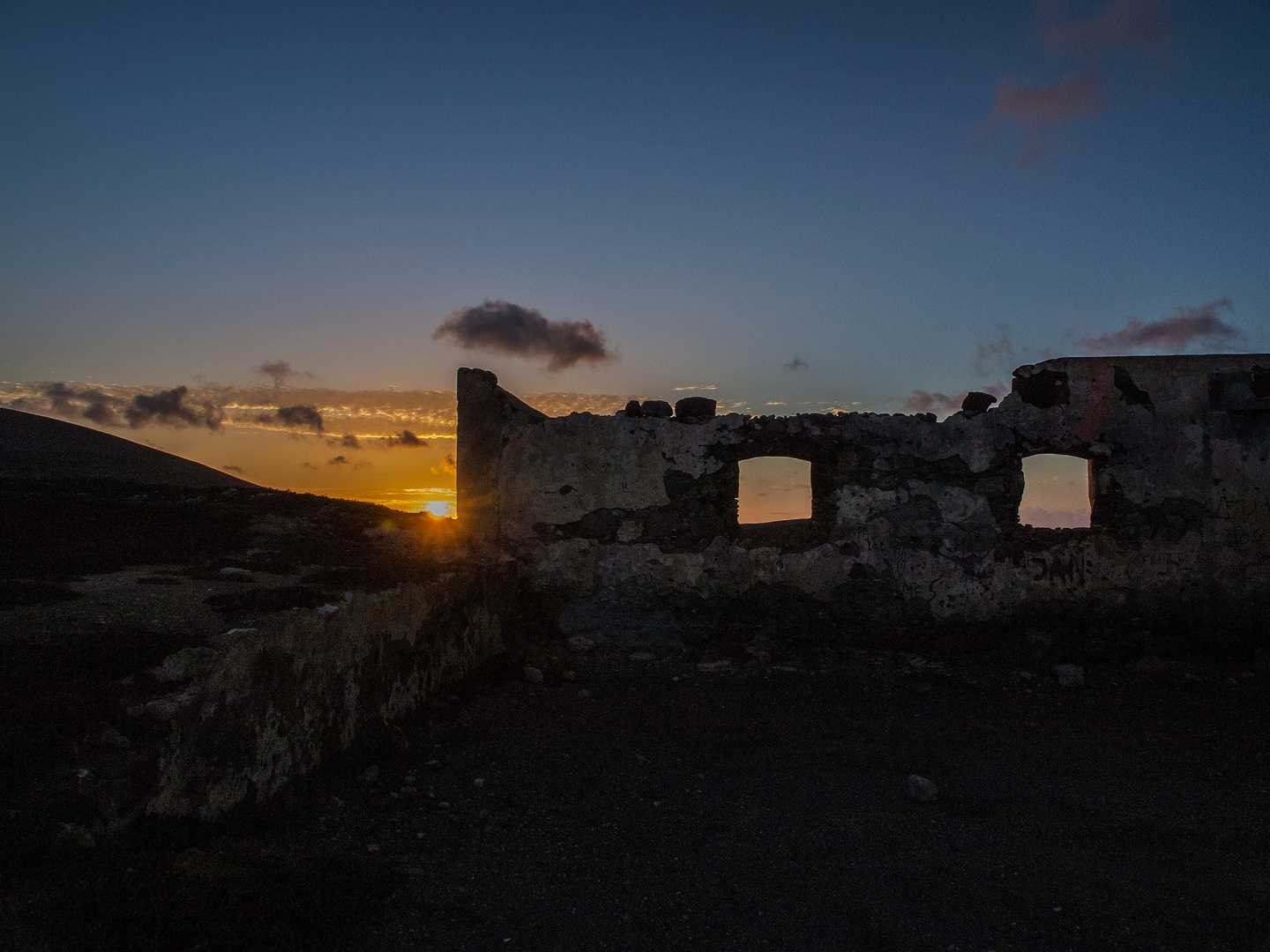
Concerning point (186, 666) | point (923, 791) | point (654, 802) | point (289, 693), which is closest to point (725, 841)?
point (654, 802)

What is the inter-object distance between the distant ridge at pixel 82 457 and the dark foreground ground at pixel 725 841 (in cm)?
1332

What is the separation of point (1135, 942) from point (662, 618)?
465 centimetres

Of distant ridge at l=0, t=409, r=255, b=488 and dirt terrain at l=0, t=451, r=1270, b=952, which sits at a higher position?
distant ridge at l=0, t=409, r=255, b=488

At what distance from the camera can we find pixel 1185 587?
23.4 ft

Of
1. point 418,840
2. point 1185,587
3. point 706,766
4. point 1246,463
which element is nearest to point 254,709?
point 418,840

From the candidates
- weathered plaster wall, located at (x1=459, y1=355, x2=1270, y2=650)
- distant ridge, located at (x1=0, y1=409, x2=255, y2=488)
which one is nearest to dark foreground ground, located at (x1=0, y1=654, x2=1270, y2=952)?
weathered plaster wall, located at (x1=459, y1=355, x2=1270, y2=650)

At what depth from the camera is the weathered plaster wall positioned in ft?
23.4

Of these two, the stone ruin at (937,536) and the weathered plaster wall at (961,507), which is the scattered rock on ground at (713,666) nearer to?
the stone ruin at (937,536)

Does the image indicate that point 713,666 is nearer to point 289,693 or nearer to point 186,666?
point 289,693

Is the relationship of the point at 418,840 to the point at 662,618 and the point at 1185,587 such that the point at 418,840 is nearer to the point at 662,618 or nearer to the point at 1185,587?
the point at 662,618

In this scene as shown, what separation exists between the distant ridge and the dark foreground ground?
1332 centimetres

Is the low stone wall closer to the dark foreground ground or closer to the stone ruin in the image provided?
the dark foreground ground

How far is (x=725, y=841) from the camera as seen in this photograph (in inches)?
155

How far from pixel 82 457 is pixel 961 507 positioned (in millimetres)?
19666
